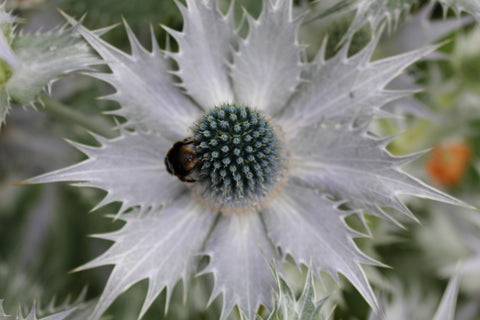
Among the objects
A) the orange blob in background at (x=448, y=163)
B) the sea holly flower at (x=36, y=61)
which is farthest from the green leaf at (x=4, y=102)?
the orange blob in background at (x=448, y=163)

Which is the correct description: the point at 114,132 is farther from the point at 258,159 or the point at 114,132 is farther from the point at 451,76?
the point at 451,76

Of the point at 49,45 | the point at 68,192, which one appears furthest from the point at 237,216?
the point at 68,192

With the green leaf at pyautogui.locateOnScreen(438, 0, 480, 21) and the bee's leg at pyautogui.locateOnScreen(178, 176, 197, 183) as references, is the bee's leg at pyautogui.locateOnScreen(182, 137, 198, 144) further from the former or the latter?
the green leaf at pyautogui.locateOnScreen(438, 0, 480, 21)

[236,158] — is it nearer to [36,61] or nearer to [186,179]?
[186,179]

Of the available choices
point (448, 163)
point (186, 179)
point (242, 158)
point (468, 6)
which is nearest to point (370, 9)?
point (468, 6)

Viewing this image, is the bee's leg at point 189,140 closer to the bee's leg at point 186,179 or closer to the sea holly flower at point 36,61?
the bee's leg at point 186,179

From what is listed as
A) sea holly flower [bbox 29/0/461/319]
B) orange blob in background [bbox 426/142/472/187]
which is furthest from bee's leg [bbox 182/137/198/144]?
orange blob in background [bbox 426/142/472/187]

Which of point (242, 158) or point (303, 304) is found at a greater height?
point (242, 158)
